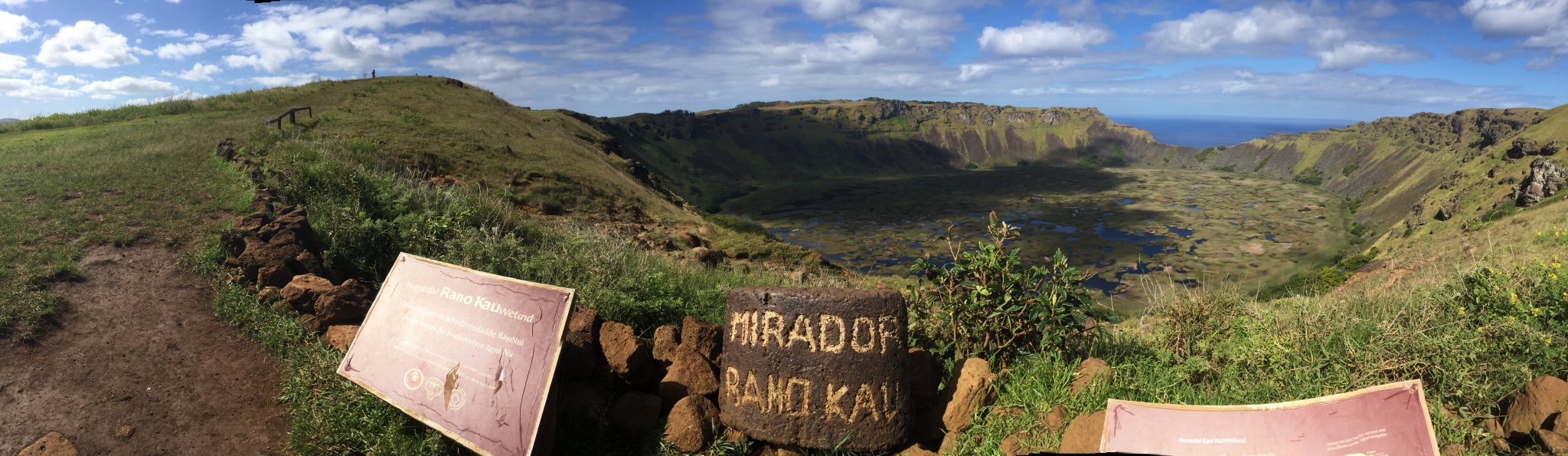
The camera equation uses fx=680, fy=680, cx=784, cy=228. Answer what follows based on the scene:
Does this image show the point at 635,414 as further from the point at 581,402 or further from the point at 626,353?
the point at 626,353

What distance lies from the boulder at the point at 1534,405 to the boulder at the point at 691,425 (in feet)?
17.1

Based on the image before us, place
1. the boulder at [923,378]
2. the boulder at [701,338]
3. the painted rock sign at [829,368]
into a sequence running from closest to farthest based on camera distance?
the painted rock sign at [829,368]
the boulder at [923,378]
the boulder at [701,338]

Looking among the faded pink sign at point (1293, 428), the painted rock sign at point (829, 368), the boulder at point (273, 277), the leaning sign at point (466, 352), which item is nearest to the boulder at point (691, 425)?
the painted rock sign at point (829, 368)

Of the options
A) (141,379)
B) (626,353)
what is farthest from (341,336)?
(626,353)

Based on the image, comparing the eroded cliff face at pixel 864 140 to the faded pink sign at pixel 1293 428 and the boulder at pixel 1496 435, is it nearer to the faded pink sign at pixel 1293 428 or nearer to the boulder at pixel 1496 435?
the boulder at pixel 1496 435

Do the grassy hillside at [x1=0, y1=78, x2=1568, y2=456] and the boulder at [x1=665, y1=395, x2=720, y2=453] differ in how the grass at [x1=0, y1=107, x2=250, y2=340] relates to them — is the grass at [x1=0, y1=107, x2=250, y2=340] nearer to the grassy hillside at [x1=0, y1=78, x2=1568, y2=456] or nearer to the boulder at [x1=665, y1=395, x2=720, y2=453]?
the grassy hillside at [x1=0, y1=78, x2=1568, y2=456]

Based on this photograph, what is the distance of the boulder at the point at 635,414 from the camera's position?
5301mm

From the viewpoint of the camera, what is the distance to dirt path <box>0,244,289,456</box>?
5.00m

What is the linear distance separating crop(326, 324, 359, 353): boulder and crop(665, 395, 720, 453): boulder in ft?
10.1

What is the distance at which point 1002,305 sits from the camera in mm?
5680

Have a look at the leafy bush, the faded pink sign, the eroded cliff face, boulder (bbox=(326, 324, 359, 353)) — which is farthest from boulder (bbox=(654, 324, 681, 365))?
the eroded cliff face

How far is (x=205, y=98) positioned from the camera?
79.5 feet


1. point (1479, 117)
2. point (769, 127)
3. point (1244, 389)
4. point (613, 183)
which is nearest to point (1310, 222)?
point (1479, 117)

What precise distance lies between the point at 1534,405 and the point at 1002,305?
319 cm
